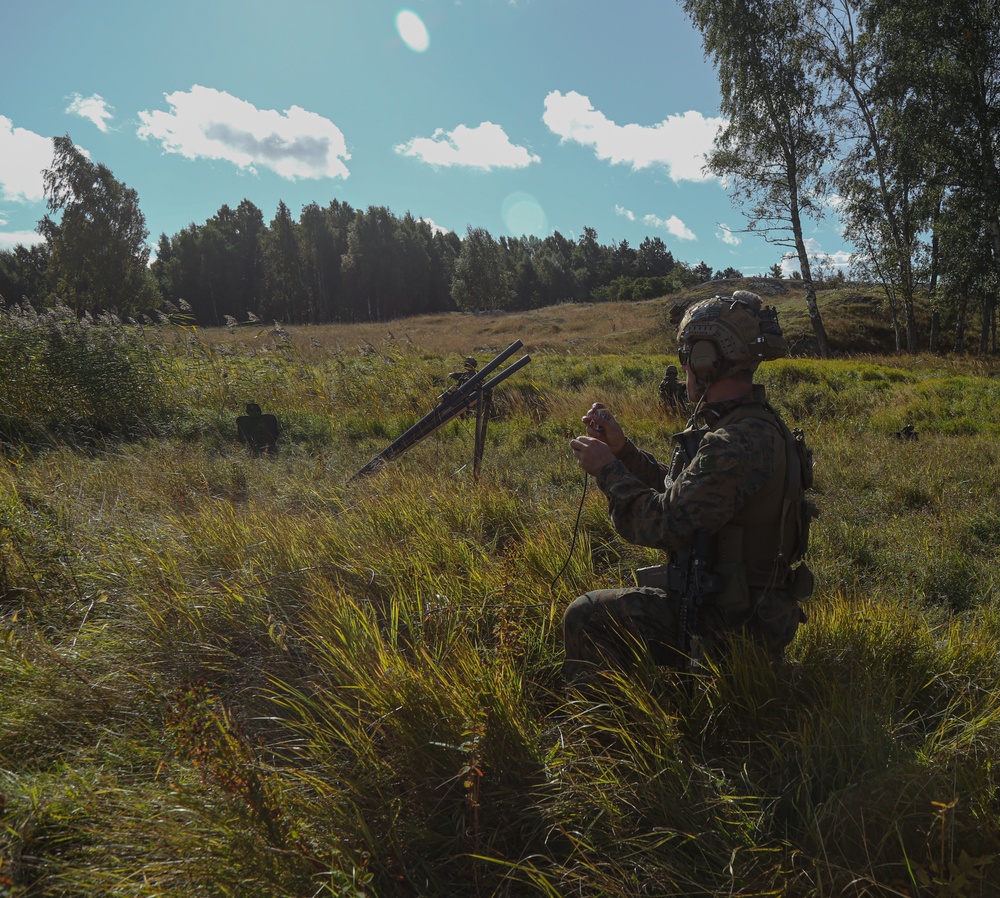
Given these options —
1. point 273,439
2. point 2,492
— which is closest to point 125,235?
point 273,439

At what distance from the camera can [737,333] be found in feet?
8.63

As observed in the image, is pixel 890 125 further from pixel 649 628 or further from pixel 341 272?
pixel 341 272

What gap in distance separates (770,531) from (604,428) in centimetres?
85

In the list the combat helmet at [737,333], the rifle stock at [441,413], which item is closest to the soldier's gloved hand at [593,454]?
the combat helmet at [737,333]

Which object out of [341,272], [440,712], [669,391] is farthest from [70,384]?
[341,272]

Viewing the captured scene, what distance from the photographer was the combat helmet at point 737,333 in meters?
2.62

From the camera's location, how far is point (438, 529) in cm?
442

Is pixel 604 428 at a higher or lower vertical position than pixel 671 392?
lower

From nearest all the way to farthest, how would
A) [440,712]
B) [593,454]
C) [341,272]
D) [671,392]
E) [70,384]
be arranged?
1. [440,712]
2. [593,454]
3. [70,384]
4. [671,392]
5. [341,272]

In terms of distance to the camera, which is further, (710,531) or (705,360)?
(705,360)

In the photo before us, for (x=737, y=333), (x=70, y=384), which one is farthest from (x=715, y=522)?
(x=70, y=384)

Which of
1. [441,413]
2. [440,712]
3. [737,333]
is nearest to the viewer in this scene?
[440,712]

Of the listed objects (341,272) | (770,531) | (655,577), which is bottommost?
(655,577)

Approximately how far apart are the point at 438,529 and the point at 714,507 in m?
2.37
